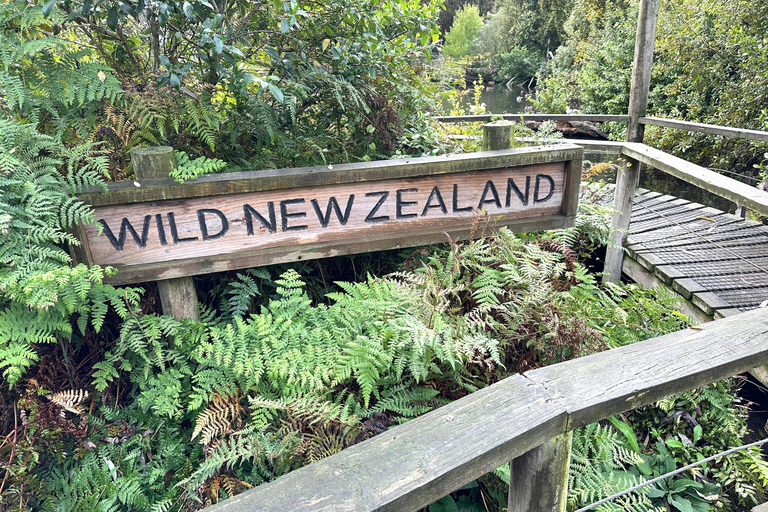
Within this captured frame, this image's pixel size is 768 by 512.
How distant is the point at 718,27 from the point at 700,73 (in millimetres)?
802

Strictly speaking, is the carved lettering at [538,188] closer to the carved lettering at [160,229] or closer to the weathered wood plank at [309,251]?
the weathered wood plank at [309,251]

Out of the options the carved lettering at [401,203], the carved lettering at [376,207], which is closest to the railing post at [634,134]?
the carved lettering at [401,203]

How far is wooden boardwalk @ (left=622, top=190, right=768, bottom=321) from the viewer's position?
3.73 metres

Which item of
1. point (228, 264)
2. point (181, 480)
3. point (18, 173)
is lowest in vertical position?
point (181, 480)

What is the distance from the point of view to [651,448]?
2346mm

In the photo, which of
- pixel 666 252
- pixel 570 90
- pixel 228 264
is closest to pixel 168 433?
pixel 228 264

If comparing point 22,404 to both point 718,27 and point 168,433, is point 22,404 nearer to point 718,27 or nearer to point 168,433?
point 168,433

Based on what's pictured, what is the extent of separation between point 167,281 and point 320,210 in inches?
30.9

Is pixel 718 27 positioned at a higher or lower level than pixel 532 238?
higher

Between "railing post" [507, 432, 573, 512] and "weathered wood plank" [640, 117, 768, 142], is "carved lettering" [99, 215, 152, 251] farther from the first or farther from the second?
"weathered wood plank" [640, 117, 768, 142]

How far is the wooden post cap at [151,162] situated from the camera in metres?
2.09

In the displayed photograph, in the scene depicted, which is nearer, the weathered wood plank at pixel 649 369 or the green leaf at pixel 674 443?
the weathered wood plank at pixel 649 369

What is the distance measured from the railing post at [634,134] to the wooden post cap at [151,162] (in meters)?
3.22

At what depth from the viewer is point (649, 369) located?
1227 millimetres
